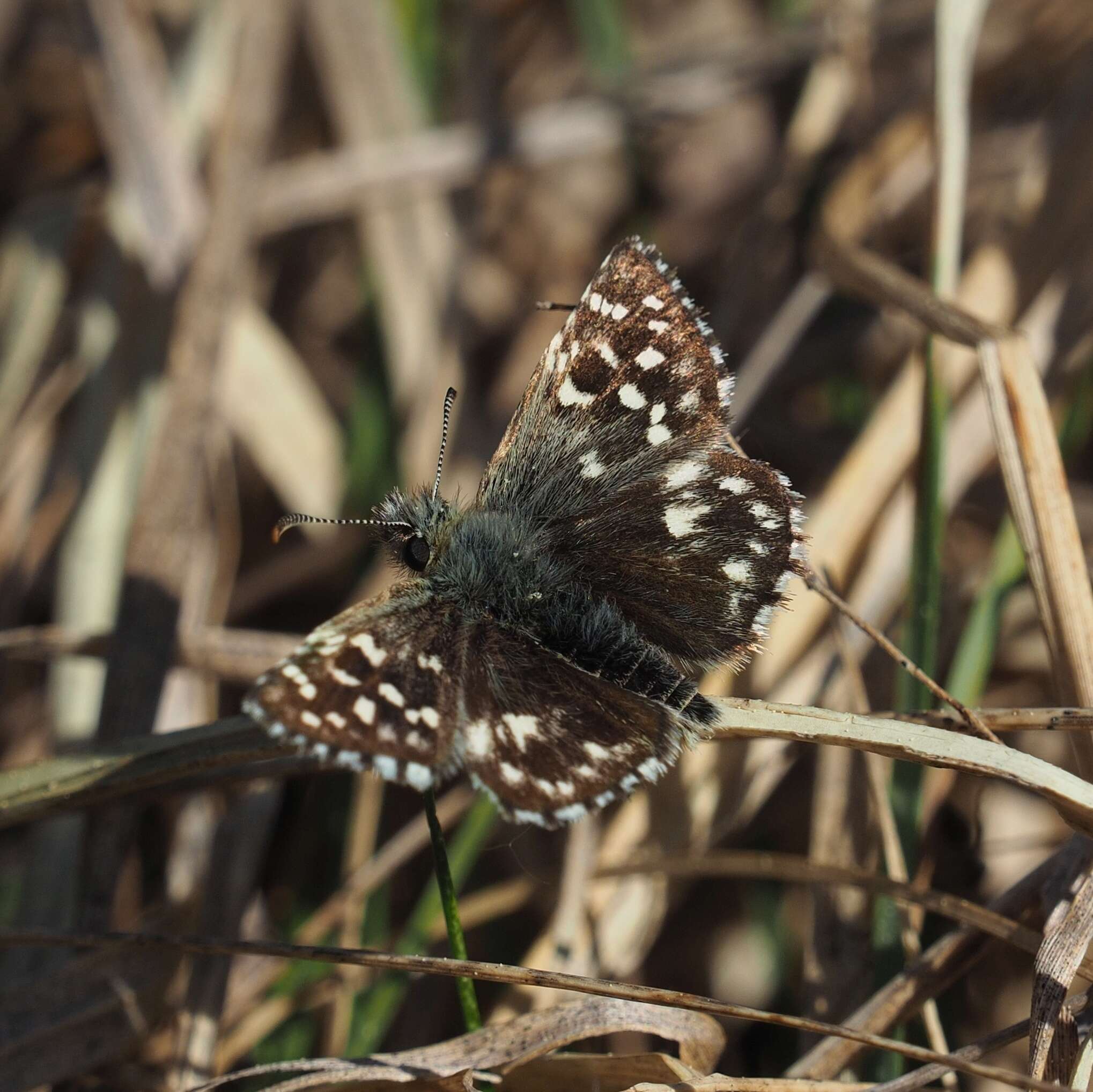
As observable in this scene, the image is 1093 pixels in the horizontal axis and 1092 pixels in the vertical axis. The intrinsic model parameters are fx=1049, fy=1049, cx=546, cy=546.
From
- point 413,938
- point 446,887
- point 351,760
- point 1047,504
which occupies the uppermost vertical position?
point 1047,504

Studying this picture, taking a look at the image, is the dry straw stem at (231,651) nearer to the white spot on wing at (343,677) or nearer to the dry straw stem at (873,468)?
the white spot on wing at (343,677)

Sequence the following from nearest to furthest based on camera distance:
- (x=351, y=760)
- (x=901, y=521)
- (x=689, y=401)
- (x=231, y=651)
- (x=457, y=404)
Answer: (x=351, y=760) < (x=689, y=401) < (x=901, y=521) < (x=231, y=651) < (x=457, y=404)

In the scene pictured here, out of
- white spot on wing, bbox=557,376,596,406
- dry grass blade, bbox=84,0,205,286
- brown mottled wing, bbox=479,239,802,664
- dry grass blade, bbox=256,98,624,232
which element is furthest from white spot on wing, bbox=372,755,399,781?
dry grass blade, bbox=256,98,624,232

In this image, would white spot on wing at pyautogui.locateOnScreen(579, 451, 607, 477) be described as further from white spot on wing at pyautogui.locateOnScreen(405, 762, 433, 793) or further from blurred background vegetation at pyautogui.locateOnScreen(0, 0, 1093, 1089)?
white spot on wing at pyautogui.locateOnScreen(405, 762, 433, 793)

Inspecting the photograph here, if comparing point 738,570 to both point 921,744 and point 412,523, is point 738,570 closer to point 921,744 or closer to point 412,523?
point 921,744

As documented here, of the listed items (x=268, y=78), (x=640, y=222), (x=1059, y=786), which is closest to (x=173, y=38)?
(x=268, y=78)

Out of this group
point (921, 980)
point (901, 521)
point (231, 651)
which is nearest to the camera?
point (921, 980)

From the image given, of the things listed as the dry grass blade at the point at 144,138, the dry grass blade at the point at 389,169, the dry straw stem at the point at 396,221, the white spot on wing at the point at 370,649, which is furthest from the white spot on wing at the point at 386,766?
the dry grass blade at the point at 389,169

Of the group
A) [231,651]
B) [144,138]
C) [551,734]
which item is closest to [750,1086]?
[551,734]
